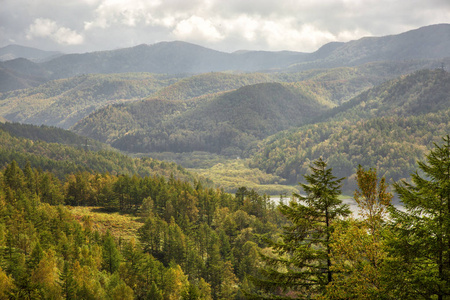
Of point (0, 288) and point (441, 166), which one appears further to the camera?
point (0, 288)

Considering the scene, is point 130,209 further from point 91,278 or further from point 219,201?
point 91,278

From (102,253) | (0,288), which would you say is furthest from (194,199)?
(0,288)

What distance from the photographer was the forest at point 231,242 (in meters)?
25.3

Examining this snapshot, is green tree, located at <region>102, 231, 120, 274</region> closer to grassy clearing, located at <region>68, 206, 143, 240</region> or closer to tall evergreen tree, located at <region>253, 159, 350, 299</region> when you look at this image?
grassy clearing, located at <region>68, 206, 143, 240</region>

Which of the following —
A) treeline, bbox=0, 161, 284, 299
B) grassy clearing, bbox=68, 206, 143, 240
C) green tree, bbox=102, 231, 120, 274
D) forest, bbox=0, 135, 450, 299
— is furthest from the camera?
grassy clearing, bbox=68, 206, 143, 240

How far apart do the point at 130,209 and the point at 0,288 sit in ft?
329

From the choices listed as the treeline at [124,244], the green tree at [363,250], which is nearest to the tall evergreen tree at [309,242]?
the green tree at [363,250]

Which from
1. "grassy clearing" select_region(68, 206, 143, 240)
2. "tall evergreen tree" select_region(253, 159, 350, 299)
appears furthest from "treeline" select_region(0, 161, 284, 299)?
"tall evergreen tree" select_region(253, 159, 350, 299)

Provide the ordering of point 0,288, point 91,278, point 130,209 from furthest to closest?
point 130,209 < point 91,278 < point 0,288

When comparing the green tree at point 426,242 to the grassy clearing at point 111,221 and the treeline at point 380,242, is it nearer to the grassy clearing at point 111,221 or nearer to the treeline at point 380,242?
the treeline at point 380,242

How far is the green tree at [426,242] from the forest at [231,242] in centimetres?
7

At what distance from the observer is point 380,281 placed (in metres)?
25.1

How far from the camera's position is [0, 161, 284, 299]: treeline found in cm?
7144

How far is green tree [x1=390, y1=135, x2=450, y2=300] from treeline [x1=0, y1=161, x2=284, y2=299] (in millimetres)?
34425
